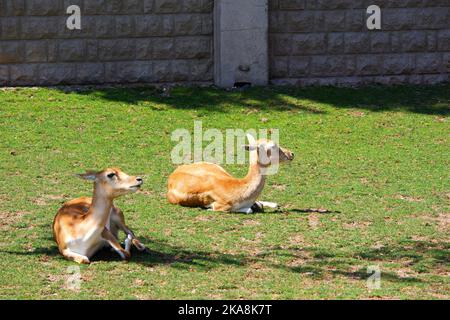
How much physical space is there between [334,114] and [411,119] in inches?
46.1

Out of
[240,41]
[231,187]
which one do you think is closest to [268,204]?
[231,187]

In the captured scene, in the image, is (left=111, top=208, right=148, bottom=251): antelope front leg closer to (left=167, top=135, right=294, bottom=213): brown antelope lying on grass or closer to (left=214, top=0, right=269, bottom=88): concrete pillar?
(left=167, top=135, right=294, bottom=213): brown antelope lying on grass

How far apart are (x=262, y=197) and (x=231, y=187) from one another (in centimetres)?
78

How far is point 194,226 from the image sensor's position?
11.1 meters

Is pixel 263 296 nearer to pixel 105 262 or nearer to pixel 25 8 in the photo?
pixel 105 262

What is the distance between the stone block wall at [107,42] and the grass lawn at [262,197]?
1.24 feet

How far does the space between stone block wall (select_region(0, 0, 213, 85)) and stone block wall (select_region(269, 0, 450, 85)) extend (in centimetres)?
128

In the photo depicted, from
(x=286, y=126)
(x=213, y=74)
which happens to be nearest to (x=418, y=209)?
(x=286, y=126)

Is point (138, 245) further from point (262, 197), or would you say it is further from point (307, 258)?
point (262, 197)

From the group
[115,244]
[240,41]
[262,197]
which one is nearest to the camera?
[115,244]

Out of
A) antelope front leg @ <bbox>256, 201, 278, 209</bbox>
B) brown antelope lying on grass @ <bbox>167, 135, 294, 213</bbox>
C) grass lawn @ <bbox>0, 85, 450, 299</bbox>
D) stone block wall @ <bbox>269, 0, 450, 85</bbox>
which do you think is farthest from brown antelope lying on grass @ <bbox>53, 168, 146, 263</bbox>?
stone block wall @ <bbox>269, 0, 450, 85</bbox>

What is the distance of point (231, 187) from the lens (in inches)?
463

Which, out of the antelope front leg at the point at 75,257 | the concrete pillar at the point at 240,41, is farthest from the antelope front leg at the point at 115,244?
the concrete pillar at the point at 240,41

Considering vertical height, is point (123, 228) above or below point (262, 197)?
above
